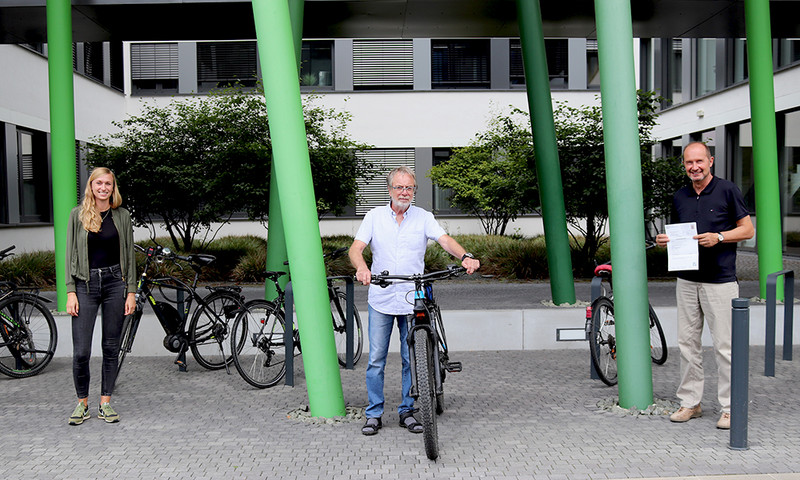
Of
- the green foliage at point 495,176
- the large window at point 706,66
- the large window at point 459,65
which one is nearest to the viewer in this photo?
the green foliage at point 495,176

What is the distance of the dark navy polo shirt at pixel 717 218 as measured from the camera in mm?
5699

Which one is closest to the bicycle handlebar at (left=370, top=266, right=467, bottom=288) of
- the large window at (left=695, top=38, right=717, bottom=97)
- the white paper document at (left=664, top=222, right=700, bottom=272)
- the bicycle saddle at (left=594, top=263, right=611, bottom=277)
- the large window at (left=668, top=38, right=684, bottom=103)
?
the white paper document at (left=664, top=222, right=700, bottom=272)

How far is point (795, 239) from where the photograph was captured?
19.8 metres

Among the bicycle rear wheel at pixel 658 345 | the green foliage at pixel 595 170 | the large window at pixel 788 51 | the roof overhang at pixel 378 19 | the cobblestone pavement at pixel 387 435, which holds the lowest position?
the cobblestone pavement at pixel 387 435

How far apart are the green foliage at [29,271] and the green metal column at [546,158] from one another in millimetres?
8676

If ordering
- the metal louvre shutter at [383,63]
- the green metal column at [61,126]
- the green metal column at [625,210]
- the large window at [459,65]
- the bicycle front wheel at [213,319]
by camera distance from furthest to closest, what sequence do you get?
the large window at [459,65] → the metal louvre shutter at [383,63] → the green metal column at [61,126] → the bicycle front wheel at [213,319] → the green metal column at [625,210]

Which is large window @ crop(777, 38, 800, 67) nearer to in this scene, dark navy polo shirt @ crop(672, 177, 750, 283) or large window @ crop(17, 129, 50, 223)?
dark navy polo shirt @ crop(672, 177, 750, 283)

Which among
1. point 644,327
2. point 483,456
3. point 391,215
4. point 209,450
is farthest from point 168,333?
point 644,327

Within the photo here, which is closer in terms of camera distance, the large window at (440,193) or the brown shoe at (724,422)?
the brown shoe at (724,422)

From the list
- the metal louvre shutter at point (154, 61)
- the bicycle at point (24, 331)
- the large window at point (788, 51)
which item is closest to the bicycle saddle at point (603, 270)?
the bicycle at point (24, 331)

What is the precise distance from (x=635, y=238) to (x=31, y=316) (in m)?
6.02

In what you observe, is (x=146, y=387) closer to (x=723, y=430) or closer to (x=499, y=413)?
(x=499, y=413)

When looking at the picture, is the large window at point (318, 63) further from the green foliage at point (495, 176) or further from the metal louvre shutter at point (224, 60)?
the green foliage at point (495, 176)

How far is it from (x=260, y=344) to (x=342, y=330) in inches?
40.7
